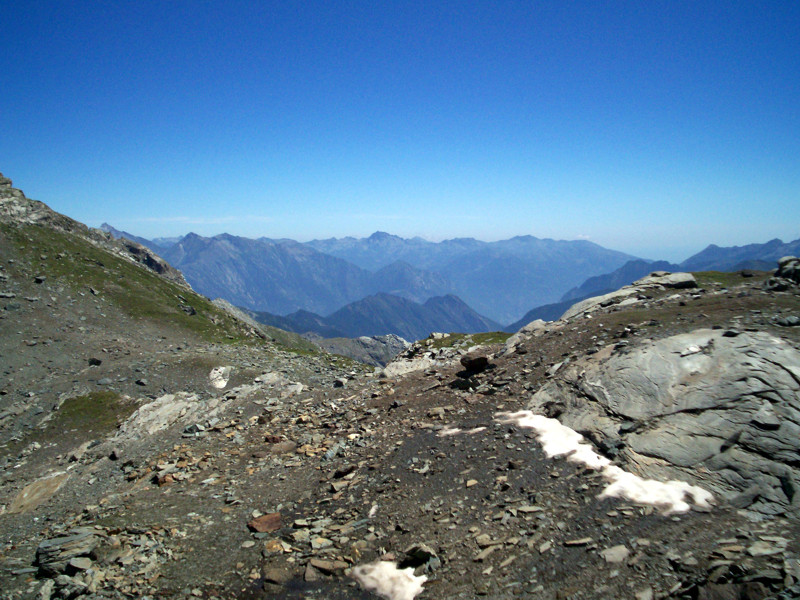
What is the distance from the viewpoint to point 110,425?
2916 centimetres

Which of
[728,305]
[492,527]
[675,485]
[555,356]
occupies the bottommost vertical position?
[492,527]

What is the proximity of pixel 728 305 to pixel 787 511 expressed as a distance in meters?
15.1

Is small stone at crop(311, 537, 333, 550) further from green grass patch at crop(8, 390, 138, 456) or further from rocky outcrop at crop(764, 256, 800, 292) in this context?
rocky outcrop at crop(764, 256, 800, 292)

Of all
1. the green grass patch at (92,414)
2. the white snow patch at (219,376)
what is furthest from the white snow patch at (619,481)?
the white snow patch at (219,376)

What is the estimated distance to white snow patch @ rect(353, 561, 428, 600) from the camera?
10.2 m

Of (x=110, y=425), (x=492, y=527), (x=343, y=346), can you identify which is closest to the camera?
(x=492, y=527)

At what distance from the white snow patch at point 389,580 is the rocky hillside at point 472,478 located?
4 cm

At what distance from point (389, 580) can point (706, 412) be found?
11697mm

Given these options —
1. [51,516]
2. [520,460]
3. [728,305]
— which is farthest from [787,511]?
[51,516]

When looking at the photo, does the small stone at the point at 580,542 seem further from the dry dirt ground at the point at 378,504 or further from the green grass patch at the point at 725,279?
the green grass patch at the point at 725,279

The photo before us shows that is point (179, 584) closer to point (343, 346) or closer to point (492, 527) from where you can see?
point (492, 527)

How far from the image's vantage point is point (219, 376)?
38.7 m

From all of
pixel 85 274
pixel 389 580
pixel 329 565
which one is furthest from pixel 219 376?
pixel 85 274

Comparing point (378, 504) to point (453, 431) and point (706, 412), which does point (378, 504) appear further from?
point (706, 412)
